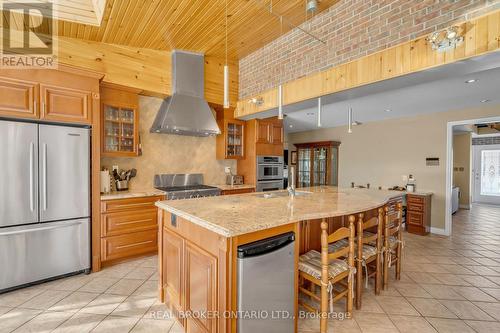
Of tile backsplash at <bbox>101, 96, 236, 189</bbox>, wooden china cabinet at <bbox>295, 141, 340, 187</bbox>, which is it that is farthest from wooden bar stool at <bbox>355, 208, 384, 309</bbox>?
wooden china cabinet at <bbox>295, 141, 340, 187</bbox>

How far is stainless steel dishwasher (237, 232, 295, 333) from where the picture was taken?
59.6 inches

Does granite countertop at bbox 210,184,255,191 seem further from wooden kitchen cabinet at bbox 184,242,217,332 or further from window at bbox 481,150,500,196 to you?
window at bbox 481,150,500,196

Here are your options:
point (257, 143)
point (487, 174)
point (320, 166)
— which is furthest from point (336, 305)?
point (487, 174)

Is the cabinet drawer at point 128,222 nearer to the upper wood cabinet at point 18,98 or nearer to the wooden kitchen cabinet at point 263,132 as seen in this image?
the upper wood cabinet at point 18,98

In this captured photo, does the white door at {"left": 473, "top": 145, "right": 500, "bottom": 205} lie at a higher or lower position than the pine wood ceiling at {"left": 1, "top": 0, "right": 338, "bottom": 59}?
lower

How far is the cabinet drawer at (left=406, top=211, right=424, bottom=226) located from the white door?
5902mm

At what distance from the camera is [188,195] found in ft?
12.5

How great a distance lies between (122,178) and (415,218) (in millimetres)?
5494

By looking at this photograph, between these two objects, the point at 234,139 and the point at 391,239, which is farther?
the point at 234,139

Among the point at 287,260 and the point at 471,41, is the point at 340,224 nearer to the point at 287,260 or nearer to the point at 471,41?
the point at 287,260

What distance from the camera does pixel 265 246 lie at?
1.59 m

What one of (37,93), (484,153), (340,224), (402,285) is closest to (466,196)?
(484,153)

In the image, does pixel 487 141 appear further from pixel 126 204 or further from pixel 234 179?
pixel 126 204

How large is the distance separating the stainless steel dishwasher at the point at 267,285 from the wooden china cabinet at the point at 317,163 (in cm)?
544
